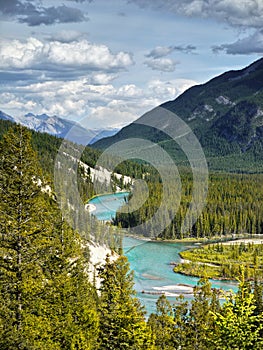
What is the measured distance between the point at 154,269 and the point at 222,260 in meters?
16.8

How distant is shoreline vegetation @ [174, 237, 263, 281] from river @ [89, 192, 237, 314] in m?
2.60

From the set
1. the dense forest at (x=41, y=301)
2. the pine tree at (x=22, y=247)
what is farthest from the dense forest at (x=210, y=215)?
the pine tree at (x=22, y=247)

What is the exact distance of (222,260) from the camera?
358 ft

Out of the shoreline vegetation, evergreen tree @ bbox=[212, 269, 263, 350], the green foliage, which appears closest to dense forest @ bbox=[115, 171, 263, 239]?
the shoreline vegetation

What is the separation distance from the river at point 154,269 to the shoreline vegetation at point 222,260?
2596 mm

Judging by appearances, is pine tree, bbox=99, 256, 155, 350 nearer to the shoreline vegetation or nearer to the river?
the river

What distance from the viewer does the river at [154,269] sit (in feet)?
268

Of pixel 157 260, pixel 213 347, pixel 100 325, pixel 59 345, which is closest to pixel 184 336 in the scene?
pixel 100 325

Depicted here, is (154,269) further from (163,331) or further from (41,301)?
(41,301)

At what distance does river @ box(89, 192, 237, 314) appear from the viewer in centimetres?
8156

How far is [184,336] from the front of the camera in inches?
1511

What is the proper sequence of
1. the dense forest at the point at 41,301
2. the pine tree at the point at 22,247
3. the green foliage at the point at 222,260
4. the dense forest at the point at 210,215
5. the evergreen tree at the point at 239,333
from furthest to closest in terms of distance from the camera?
the dense forest at the point at 210,215 < the green foliage at the point at 222,260 < the pine tree at the point at 22,247 < the dense forest at the point at 41,301 < the evergreen tree at the point at 239,333

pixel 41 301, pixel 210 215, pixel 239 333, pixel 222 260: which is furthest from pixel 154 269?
pixel 239 333

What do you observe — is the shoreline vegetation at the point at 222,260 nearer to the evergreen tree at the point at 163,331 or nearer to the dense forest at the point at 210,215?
the dense forest at the point at 210,215
